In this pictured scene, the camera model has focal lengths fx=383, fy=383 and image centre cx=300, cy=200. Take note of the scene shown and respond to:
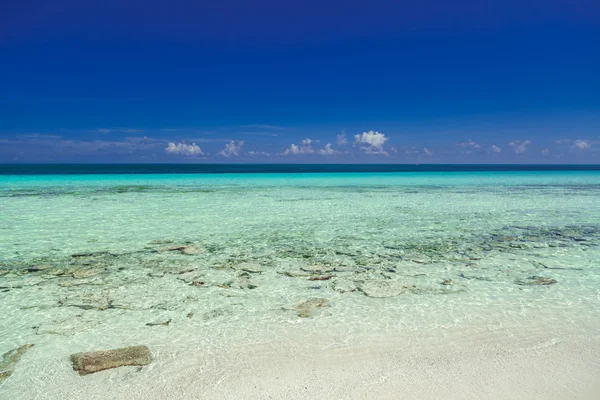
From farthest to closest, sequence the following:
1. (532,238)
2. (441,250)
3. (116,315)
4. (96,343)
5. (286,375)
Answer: (532,238) → (441,250) → (116,315) → (96,343) → (286,375)

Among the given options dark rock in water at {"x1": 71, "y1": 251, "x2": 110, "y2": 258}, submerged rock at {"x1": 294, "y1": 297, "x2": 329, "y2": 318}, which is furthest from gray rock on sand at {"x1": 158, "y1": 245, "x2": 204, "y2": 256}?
submerged rock at {"x1": 294, "y1": 297, "x2": 329, "y2": 318}

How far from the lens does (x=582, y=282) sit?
20.5ft

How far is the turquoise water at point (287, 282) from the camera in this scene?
4613 millimetres

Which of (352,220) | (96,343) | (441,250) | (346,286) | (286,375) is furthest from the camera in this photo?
(352,220)

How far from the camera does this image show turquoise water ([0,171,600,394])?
4613mm

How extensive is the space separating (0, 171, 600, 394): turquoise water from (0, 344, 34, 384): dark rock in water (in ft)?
0.37

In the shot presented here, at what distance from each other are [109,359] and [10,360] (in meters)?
1.02

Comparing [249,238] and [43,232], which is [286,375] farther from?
[43,232]

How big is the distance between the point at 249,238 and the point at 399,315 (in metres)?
5.64

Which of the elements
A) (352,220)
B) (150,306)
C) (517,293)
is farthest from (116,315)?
(352,220)

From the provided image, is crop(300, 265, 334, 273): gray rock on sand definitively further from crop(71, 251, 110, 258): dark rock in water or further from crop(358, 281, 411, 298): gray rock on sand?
crop(71, 251, 110, 258): dark rock in water

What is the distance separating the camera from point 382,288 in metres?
6.08

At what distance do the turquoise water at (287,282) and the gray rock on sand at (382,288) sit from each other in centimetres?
3

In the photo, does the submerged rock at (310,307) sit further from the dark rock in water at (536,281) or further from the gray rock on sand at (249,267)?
the dark rock in water at (536,281)
